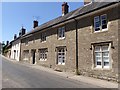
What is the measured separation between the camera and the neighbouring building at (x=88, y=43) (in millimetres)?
13250

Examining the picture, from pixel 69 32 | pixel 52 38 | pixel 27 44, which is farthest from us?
pixel 27 44

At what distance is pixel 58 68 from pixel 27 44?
14.5 metres

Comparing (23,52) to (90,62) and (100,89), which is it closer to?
(90,62)

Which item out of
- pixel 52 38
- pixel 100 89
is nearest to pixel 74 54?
pixel 52 38

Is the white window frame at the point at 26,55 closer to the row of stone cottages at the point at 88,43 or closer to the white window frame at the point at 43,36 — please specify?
the white window frame at the point at 43,36

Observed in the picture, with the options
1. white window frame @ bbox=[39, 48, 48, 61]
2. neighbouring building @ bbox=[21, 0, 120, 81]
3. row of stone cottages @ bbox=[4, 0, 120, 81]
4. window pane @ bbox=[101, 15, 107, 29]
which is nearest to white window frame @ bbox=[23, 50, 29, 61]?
white window frame @ bbox=[39, 48, 48, 61]

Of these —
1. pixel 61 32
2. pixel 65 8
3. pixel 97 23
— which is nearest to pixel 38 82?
pixel 97 23

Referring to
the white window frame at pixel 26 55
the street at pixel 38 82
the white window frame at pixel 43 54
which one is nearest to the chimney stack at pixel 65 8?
the white window frame at pixel 43 54

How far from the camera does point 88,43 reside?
51.2 ft

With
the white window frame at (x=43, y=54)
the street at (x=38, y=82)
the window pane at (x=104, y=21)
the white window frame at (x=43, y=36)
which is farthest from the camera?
the white window frame at (x=43, y=36)

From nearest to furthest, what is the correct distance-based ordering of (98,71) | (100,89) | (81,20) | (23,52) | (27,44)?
(100,89)
(98,71)
(81,20)
(27,44)
(23,52)

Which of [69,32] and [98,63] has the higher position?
[69,32]

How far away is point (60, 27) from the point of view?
2072 cm

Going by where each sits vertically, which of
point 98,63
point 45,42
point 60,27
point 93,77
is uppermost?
→ point 60,27
